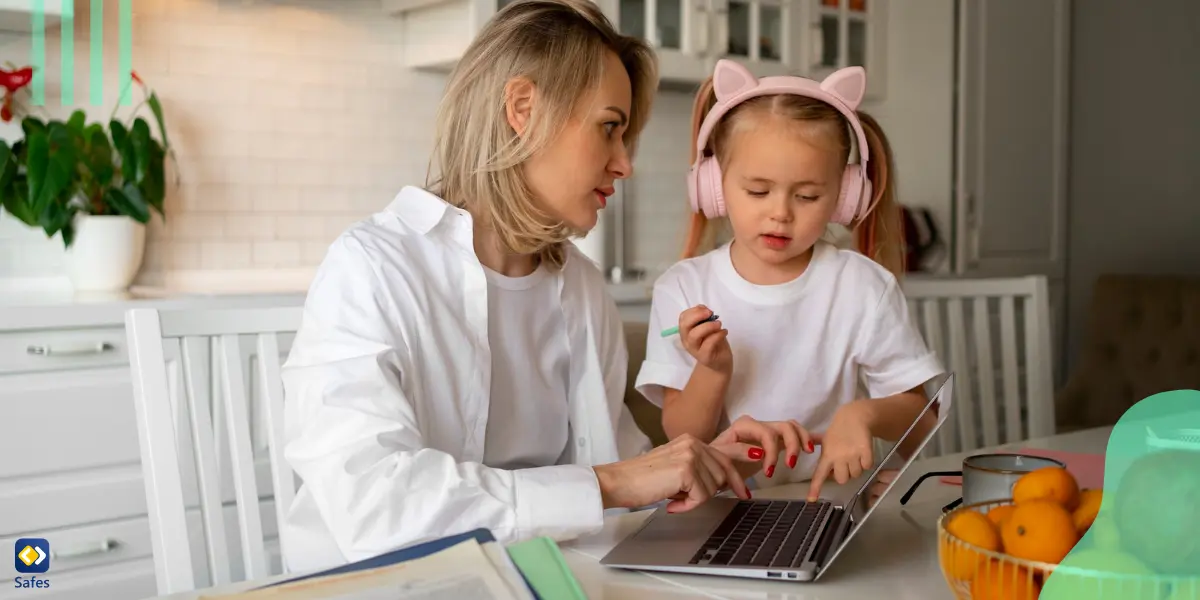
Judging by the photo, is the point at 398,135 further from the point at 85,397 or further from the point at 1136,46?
the point at 1136,46

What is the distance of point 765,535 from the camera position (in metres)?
0.96

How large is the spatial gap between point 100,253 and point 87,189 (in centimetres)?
16

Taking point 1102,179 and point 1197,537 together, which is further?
point 1102,179

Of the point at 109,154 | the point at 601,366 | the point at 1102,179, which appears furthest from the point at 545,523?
the point at 1102,179

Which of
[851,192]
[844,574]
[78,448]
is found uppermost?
[851,192]

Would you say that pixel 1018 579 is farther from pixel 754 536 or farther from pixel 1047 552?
pixel 754 536

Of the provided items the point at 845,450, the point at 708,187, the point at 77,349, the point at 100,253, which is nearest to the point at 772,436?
the point at 845,450

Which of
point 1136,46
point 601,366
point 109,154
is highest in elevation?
point 1136,46

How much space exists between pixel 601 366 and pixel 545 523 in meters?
0.47

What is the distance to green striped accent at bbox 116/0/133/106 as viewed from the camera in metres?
2.83

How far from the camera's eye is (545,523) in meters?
0.99

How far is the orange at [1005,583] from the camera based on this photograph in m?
0.63

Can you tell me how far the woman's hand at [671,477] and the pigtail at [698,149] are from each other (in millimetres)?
A: 561
